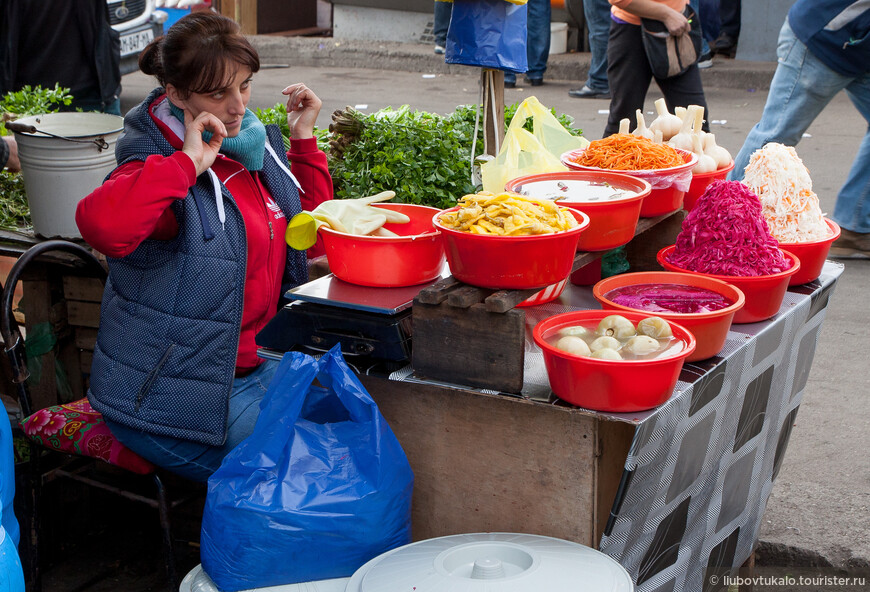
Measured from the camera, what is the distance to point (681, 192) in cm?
279

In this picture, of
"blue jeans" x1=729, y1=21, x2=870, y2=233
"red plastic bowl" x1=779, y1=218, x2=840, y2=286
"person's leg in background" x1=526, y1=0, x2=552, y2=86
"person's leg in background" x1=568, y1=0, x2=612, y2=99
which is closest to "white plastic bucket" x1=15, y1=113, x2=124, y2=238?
"red plastic bowl" x1=779, y1=218, x2=840, y2=286

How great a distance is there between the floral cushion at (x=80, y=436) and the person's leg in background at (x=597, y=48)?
7649 mm

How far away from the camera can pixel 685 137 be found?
3027 mm

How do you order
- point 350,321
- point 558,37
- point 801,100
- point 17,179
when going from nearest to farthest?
point 350,321
point 17,179
point 801,100
point 558,37

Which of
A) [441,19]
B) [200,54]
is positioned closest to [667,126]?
[200,54]

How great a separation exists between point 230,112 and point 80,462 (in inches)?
43.2

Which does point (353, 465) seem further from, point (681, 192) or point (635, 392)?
point (681, 192)

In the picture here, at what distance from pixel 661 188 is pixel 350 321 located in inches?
41.8

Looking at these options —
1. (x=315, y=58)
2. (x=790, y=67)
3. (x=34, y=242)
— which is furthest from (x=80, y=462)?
(x=315, y=58)

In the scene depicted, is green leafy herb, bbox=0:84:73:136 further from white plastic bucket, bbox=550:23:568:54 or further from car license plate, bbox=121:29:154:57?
white plastic bucket, bbox=550:23:568:54

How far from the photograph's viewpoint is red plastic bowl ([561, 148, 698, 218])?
2670 millimetres

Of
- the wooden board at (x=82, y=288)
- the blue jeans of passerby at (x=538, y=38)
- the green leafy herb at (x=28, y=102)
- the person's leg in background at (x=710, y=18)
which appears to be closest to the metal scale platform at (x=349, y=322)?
the wooden board at (x=82, y=288)

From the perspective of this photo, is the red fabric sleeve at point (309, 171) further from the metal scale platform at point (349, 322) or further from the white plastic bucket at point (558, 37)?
the white plastic bucket at point (558, 37)

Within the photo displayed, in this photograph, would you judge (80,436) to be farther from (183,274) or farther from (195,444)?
(183,274)
